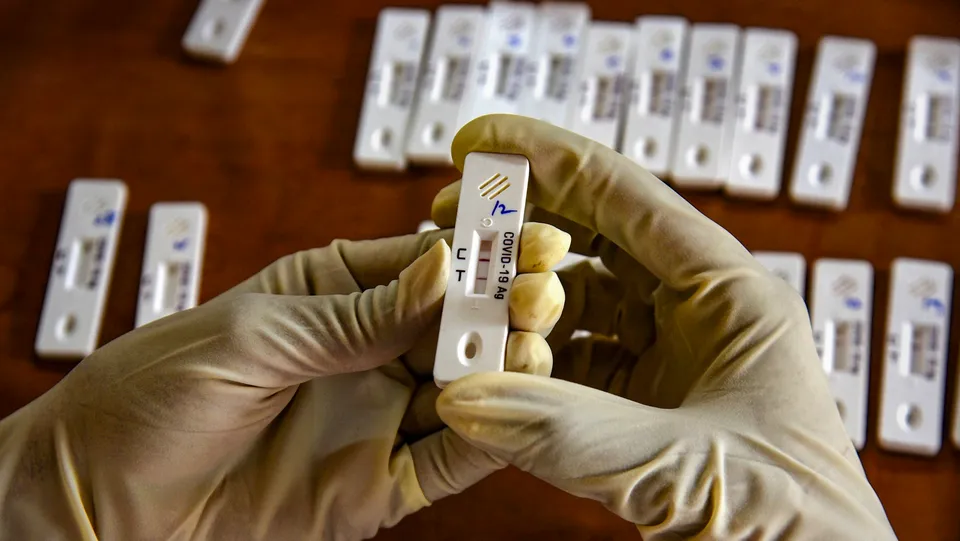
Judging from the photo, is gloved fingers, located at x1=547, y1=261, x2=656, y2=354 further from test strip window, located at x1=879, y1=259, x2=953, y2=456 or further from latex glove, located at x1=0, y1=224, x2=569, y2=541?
test strip window, located at x1=879, y1=259, x2=953, y2=456

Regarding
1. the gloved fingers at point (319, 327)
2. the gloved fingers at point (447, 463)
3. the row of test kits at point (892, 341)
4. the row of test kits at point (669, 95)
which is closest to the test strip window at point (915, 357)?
the row of test kits at point (892, 341)

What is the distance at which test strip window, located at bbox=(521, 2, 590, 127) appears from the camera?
1.06 metres

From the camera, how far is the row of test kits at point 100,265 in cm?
101

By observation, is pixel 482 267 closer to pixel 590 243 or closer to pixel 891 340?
pixel 590 243

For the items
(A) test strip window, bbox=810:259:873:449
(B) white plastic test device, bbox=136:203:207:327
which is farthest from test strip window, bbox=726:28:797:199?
(B) white plastic test device, bbox=136:203:207:327

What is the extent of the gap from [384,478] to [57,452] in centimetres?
25

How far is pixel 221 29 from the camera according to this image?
1175 mm

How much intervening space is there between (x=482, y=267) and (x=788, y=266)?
49 centimetres

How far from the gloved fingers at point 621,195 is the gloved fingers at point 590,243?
5 cm

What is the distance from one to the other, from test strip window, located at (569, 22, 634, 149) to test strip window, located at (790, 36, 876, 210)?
22 centimetres

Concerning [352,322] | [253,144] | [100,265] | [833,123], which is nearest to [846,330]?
[833,123]

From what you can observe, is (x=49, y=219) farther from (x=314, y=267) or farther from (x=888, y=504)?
(x=888, y=504)

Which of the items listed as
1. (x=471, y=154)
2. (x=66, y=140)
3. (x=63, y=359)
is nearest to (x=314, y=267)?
(x=471, y=154)

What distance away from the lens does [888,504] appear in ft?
2.92
